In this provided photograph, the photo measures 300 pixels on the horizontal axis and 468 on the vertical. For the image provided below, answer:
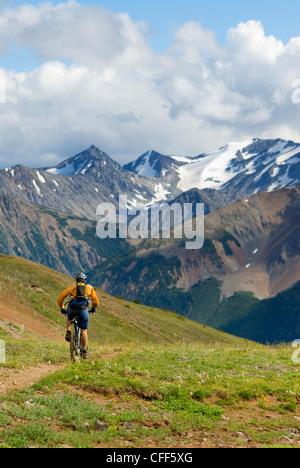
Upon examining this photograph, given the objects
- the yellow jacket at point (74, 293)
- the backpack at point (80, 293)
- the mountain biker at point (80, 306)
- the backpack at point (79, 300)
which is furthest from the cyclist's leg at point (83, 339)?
the backpack at point (80, 293)

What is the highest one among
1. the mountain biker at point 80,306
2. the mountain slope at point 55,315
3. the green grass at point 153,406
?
the mountain slope at point 55,315

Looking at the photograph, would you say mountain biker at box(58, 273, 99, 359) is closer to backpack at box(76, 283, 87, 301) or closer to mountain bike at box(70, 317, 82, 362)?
backpack at box(76, 283, 87, 301)

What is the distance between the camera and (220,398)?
56.3 feet

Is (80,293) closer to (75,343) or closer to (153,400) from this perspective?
(75,343)

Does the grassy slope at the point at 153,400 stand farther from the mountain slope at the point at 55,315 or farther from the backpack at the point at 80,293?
the mountain slope at the point at 55,315

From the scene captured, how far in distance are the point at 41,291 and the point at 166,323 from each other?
128 feet

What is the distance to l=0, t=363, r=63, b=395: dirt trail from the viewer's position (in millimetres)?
16828

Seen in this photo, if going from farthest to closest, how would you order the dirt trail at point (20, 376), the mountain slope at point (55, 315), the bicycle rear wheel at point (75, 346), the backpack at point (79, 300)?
the mountain slope at point (55, 315), the backpack at point (79, 300), the bicycle rear wheel at point (75, 346), the dirt trail at point (20, 376)

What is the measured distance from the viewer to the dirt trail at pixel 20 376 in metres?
16.8

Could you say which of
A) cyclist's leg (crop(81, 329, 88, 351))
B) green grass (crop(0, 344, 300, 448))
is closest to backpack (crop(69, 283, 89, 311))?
cyclist's leg (crop(81, 329, 88, 351))

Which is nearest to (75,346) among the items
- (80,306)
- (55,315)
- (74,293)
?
(80,306)
